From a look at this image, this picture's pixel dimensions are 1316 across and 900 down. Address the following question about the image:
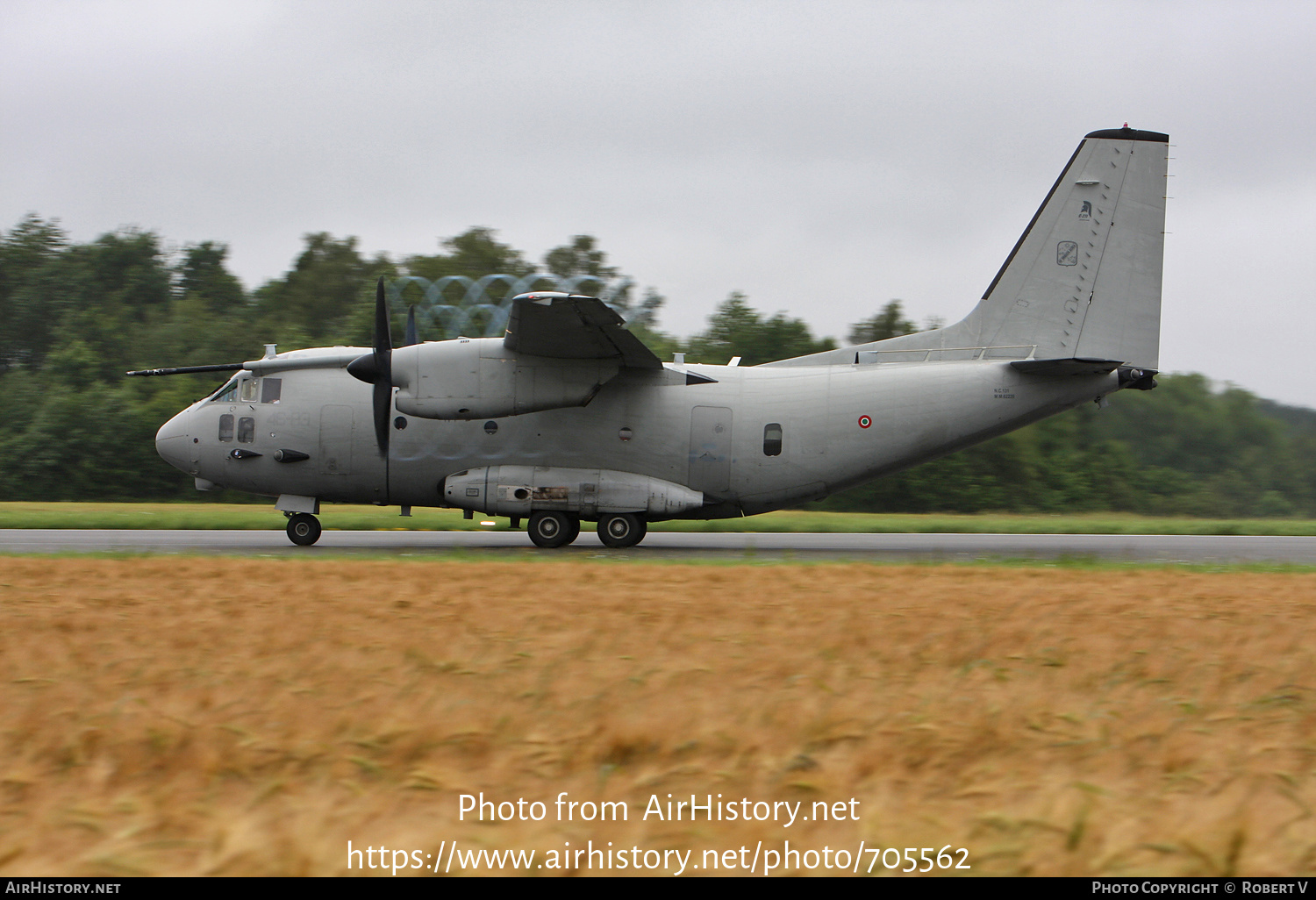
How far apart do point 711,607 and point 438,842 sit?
5310 mm

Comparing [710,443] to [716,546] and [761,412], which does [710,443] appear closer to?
[761,412]

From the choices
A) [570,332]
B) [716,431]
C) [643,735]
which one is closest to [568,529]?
[716,431]

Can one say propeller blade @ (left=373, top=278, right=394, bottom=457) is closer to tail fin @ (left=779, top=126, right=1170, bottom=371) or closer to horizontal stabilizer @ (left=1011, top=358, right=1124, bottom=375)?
tail fin @ (left=779, top=126, right=1170, bottom=371)

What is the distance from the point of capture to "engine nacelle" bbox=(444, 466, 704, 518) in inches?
691

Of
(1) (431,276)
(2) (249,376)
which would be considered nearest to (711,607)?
→ (2) (249,376)

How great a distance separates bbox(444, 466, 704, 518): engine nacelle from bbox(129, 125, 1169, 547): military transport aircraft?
0.11 feet

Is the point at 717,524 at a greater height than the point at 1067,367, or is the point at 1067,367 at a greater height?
the point at 1067,367

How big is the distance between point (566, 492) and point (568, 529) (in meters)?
0.79

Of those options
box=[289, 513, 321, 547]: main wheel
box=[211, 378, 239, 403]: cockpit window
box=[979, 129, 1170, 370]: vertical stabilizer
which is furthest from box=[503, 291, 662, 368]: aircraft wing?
box=[979, 129, 1170, 370]: vertical stabilizer

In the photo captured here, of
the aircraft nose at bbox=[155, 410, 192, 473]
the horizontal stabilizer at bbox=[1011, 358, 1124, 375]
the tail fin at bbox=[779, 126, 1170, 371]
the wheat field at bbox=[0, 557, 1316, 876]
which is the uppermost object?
the tail fin at bbox=[779, 126, 1170, 371]

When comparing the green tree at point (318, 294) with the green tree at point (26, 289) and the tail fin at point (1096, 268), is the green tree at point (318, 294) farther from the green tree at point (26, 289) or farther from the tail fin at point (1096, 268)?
the tail fin at point (1096, 268)

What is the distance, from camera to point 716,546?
755 inches

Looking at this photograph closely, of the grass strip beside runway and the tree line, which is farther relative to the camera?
the tree line

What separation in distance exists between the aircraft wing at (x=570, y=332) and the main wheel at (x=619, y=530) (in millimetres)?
2698
